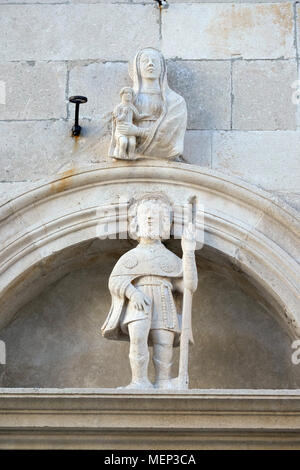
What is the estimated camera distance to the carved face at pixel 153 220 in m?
8.16

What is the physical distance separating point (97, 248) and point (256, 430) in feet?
4.50

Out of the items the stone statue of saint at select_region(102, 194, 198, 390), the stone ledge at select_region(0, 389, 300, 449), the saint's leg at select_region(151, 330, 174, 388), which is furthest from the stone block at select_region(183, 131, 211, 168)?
the stone ledge at select_region(0, 389, 300, 449)

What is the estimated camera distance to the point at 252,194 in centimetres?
827

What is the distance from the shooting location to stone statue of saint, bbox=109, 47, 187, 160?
27.3ft

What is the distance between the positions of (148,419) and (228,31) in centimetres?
226

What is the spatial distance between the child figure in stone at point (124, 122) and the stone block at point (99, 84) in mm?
250

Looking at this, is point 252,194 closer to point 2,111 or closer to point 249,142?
point 249,142

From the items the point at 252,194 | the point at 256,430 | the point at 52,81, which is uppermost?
the point at 52,81

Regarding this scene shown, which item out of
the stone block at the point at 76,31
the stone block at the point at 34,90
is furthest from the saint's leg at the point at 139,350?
the stone block at the point at 76,31

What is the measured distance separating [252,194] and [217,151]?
34 cm

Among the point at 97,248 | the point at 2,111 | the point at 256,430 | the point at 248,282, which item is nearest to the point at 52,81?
the point at 2,111

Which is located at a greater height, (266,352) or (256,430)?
(266,352)

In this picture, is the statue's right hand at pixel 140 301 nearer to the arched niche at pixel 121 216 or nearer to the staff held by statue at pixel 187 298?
the staff held by statue at pixel 187 298

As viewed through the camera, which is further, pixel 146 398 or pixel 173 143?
pixel 173 143
